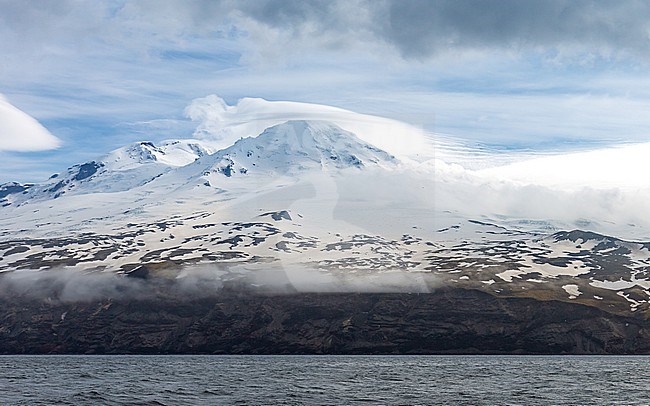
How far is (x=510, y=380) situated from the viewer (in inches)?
5856

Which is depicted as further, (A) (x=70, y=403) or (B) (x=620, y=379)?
(B) (x=620, y=379)

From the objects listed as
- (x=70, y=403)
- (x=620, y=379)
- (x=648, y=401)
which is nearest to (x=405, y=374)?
(x=620, y=379)

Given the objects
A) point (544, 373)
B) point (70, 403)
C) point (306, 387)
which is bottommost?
point (544, 373)

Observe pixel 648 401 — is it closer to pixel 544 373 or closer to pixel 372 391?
pixel 372 391

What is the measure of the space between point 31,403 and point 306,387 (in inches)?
1806

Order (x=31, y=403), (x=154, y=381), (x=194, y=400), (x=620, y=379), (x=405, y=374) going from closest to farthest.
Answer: (x=31, y=403)
(x=194, y=400)
(x=154, y=381)
(x=620, y=379)
(x=405, y=374)

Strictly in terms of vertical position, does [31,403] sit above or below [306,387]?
above

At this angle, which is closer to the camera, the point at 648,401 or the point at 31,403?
the point at 31,403

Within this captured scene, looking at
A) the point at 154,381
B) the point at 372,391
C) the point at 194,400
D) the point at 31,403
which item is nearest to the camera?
the point at 31,403

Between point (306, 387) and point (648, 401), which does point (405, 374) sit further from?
point (648, 401)

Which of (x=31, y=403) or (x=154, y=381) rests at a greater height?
(x=31, y=403)

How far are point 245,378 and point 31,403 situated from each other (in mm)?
Answer: 62636

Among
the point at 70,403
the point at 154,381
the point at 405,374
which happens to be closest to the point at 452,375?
the point at 405,374

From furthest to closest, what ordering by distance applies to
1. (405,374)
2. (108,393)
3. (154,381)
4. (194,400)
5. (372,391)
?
1. (405,374)
2. (154,381)
3. (372,391)
4. (108,393)
5. (194,400)
